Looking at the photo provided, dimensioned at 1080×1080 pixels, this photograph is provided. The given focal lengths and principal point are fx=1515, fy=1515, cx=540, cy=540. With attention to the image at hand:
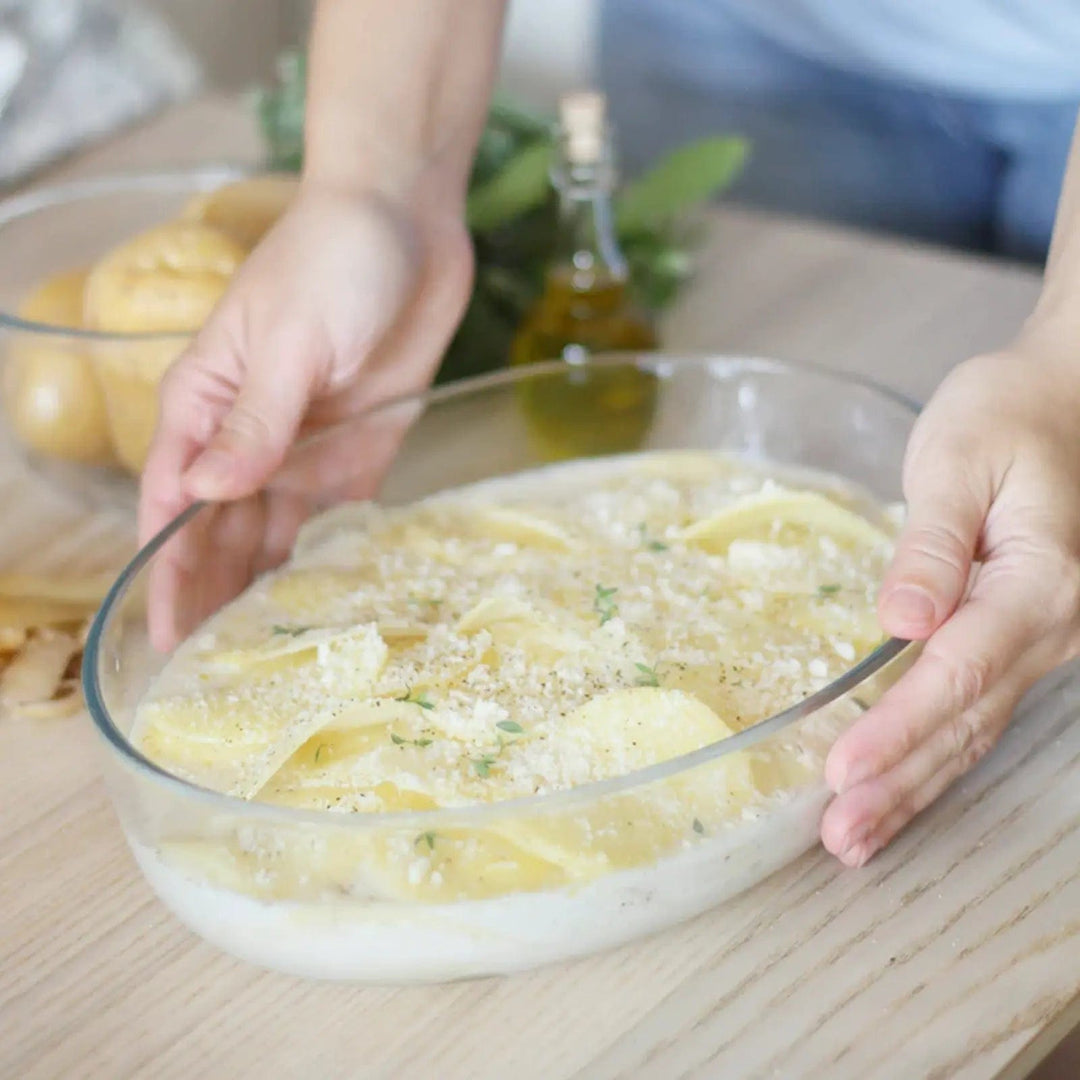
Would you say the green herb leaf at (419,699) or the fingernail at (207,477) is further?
the fingernail at (207,477)

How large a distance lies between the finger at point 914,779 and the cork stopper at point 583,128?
553 millimetres

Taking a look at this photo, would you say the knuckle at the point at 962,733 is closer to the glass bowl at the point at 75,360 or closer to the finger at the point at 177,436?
the finger at the point at 177,436

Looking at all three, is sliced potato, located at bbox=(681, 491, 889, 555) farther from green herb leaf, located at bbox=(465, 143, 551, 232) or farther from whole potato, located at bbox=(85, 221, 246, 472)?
green herb leaf, located at bbox=(465, 143, 551, 232)

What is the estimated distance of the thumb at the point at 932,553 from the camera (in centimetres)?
75

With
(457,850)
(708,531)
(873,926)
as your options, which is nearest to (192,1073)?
(457,850)

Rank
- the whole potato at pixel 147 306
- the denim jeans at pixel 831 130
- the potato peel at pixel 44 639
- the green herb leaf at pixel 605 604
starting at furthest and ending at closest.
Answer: the denim jeans at pixel 831 130
the whole potato at pixel 147 306
the potato peel at pixel 44 639
the green herb leaf at pixel 605 604

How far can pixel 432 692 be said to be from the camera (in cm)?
80

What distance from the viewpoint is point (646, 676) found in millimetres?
808

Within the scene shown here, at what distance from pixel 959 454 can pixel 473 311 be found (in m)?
0.58

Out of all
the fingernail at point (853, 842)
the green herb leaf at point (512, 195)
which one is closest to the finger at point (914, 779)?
the fingernail at point (853, 842)

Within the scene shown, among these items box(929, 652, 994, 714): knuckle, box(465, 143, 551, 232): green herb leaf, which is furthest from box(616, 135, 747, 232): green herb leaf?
box(929, 652, 994, 714): knuckle

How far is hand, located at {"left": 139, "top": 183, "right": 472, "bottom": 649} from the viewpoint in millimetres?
952

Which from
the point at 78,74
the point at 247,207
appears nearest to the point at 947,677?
the point at 247,207

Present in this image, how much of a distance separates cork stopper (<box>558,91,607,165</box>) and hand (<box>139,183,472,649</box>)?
14cm
